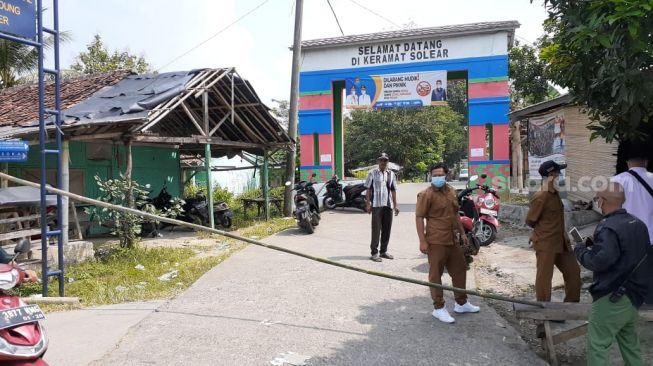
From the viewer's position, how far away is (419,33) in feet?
52.5

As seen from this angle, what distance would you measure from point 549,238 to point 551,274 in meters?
0.37

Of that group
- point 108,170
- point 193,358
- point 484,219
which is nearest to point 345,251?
point 484,219

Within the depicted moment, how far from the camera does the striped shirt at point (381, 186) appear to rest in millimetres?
7902

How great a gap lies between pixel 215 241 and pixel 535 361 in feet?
26.5

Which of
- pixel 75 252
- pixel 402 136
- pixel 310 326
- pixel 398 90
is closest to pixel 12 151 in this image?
pixel 75 252

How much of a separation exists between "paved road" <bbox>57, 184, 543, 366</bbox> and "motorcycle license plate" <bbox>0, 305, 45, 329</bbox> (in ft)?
4.37

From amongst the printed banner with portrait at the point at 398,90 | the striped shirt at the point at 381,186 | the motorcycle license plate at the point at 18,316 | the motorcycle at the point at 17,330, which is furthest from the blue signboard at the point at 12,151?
the printed banner with portrait at the point at 398,90

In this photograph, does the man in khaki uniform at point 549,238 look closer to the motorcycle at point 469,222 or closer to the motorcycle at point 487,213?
the motorcycle at point 469,222

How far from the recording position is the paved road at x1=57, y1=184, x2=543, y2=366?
4281mm

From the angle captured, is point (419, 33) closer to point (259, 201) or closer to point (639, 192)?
point (259, 201)

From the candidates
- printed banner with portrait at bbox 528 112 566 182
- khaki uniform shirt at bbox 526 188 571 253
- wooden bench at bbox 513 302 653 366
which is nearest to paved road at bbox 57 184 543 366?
wooden bench at bbox 513 302 653 366

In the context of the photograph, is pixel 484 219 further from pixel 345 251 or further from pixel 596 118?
pixel 596 118

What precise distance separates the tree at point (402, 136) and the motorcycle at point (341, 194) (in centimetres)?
2336

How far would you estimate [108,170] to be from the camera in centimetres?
1320
